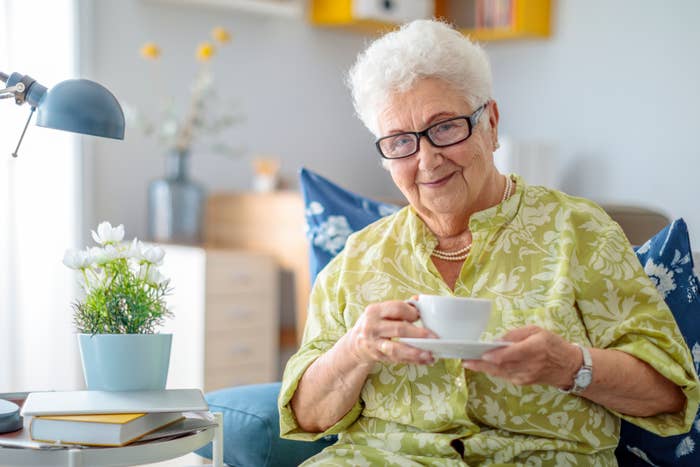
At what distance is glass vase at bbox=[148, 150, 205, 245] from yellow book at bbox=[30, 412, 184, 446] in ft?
6.79

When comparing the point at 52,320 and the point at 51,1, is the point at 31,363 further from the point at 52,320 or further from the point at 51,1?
the point at 51,1

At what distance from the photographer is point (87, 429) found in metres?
1.24

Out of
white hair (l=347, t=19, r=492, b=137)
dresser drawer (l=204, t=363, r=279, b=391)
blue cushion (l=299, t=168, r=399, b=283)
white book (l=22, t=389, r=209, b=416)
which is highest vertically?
white hair (l=347, t=19, r=492, b=137)

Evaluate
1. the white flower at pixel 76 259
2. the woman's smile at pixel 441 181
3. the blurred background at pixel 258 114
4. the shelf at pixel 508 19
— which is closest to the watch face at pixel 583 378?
the woman's smile at pixel 441 181

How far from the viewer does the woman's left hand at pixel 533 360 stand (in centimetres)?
122

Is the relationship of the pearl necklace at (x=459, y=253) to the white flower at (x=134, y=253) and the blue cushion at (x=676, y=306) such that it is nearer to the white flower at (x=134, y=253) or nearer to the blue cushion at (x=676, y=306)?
the blue cushion at (x=676, y=306)

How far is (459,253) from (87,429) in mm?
669

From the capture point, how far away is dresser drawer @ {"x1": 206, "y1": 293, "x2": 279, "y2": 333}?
3063mm

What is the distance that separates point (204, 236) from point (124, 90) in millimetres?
629

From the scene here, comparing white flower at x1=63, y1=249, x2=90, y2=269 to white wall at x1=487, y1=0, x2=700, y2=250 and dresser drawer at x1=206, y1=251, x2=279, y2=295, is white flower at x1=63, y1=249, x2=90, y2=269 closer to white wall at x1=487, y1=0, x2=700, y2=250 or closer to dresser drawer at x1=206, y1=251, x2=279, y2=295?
dresser drawer at x1=206, y1=251, x2=279, y2=295

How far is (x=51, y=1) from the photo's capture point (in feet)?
10.3

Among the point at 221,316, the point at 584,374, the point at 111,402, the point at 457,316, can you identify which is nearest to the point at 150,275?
the point at 111,402

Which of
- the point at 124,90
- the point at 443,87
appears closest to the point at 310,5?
the point at 124,90

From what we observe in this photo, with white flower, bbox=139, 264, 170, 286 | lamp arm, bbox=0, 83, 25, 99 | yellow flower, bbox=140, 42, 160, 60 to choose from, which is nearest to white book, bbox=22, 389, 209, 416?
white flower, bbox=139, 264, 170, 286
